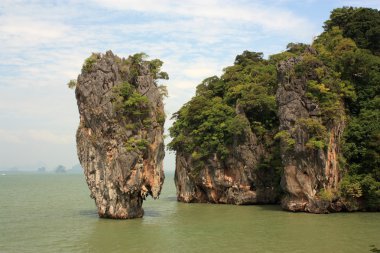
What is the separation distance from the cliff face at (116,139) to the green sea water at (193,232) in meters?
1.71

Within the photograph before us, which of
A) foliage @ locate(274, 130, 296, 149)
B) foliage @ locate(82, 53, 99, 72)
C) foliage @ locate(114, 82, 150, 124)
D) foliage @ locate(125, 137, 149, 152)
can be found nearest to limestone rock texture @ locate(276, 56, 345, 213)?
foliage @ locate(274, 130, 296, 149)

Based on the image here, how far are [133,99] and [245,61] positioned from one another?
2052 centimetres

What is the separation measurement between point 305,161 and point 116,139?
525 inches

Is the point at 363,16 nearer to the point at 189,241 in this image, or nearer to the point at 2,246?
the point at 189,241

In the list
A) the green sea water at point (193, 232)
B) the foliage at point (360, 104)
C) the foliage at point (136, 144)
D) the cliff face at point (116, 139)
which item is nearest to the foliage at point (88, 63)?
the cliff face at point (116, 139)

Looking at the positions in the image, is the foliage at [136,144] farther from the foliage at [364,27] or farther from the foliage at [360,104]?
the foliage at [364,27]

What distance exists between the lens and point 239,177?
37562 millimetres

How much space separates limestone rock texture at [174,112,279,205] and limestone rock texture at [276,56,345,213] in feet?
14.7

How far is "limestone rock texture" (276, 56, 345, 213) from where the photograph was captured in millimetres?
30625

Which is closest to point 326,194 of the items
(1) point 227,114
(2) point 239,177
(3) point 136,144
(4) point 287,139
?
(4) point 287,139

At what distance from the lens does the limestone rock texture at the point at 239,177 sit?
3700 centimetres

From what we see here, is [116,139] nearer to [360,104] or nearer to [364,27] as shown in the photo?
[360,104]

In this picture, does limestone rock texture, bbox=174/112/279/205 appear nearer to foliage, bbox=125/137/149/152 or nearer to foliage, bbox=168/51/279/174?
foliage, bbox=168/51/279/174

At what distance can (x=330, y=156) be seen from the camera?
31031 mm
